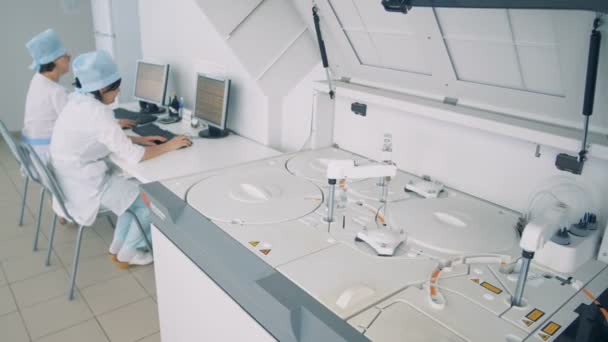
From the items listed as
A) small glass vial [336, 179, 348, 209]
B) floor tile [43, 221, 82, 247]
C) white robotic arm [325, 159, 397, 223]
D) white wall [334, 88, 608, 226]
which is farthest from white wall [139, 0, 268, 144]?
floor tile [43, 221, 82, 247]

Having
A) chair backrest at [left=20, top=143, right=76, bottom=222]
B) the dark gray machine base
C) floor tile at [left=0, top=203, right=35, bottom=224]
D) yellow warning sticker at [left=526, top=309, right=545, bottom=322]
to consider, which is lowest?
floor tile at [left=0, top=203, right=35, bottom=224]

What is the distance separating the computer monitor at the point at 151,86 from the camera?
9.42 feet

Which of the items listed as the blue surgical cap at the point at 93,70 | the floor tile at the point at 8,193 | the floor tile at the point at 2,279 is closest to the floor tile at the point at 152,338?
the floor tile at the point at 2,279

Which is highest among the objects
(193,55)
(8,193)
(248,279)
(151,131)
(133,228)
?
(193,55)

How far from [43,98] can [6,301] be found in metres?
1.24

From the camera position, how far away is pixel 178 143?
2152 mm

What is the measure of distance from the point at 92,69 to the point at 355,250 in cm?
162

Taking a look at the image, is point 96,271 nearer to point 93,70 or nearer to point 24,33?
point 93,70

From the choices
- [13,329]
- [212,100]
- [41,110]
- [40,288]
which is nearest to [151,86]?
[41,110]

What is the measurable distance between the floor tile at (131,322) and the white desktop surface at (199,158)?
68 cm

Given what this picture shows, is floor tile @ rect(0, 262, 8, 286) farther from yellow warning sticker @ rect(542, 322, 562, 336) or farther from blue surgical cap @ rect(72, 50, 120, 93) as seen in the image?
yellow warning sticker @ rect(542, 322, 562, 336)

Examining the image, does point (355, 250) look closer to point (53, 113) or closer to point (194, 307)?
point (194, 307)

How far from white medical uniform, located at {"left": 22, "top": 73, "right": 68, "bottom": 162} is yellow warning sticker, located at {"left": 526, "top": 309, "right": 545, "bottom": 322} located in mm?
2743

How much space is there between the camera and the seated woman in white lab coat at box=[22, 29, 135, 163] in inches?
103
